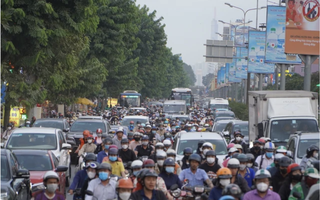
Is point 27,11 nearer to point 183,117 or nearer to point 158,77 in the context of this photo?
point 183,117

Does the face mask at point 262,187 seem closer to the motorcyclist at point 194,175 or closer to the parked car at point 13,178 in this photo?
the motorcyclist at point 194,175

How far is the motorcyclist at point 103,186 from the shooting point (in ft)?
Result: 34.0

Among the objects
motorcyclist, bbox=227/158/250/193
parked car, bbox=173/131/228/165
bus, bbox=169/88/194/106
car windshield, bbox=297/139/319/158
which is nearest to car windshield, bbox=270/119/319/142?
parked car, bbox=173/131/228/165

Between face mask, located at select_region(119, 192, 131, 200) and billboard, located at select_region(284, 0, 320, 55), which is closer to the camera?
face mask, located at select_region(119, 192, 131, 200)

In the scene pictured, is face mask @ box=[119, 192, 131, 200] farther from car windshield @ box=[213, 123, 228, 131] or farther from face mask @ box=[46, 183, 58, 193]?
car windshield @ box=[213, 123, 228, 131]

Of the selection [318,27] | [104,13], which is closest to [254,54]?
[104,13]

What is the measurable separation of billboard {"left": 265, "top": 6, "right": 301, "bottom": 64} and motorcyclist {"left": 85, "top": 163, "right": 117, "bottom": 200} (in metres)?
25.0

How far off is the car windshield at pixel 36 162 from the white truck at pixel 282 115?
7654 mm

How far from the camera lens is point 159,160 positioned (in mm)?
12281

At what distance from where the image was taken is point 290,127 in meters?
21.2

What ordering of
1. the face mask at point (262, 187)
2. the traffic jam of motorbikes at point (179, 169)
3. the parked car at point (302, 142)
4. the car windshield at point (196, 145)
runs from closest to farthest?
the face mask at point (262, 187) < the traffic jam of motorbikes at point (179, 169) < the parked car at point (302, 142) < the car windshield at point (196, 145)

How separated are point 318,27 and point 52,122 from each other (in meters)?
11.1

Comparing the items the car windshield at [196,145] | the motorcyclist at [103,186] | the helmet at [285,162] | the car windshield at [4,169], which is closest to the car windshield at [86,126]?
the car windshield at [196,145]

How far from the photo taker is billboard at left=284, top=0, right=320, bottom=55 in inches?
1118
